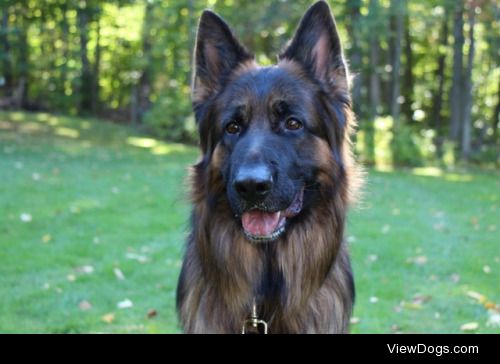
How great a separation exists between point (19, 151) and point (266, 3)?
33.3 ft

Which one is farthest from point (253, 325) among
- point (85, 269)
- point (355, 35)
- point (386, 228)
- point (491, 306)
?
point (355, 35)

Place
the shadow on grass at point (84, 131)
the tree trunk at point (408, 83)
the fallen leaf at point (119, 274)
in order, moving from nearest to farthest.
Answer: the fallen leaf at point (119, 274)
the shadow on grass at point (84, 131)
the tree trunk at point (408, 83)

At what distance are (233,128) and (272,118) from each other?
277 millimetres

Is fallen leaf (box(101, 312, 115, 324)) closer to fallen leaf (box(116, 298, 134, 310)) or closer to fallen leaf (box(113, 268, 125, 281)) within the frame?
fallen leaf (box(116, 298, 134, 310))

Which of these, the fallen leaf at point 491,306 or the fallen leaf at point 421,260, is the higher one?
the fallen leaf at point 491,306

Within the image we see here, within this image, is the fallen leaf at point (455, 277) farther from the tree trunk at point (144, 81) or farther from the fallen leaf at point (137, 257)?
the tree trunk at point (144, 81)

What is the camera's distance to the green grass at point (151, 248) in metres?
6.24

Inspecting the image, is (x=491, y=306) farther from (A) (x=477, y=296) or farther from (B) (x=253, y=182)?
(B) (x=253, y=182)

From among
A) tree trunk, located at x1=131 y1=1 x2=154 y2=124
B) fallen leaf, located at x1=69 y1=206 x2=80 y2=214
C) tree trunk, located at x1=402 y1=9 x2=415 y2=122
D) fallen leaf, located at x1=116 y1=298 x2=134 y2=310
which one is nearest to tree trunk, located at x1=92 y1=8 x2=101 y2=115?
tree trunk, located at x1=131 y1=1 x2=154 y2=124

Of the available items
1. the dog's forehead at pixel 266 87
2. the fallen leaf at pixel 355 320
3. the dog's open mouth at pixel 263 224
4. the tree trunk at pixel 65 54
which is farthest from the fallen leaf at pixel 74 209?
the tree trunk at pixel 65 54

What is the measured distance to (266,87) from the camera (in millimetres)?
4043

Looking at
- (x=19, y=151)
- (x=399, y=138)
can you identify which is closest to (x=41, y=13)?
(x=19, y=151)

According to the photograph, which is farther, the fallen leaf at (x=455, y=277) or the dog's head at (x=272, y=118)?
the fallen leaf at (x=455, y=277)

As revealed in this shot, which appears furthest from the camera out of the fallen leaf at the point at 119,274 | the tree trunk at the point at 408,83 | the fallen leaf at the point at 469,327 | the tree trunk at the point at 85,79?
→ the tree trunk at the point at 408,83
